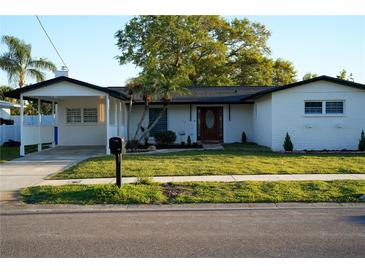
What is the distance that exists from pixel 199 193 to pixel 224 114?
50.4 ft

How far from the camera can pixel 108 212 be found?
8.25 meters

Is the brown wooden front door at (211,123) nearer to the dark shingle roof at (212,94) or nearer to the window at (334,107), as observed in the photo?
the dark shingle roof at (212,94)

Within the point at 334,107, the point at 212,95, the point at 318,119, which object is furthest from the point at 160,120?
the point at 334,107

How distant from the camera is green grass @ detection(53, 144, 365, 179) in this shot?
1234cm

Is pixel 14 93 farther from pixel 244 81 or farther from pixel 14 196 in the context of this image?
pixel 244 81

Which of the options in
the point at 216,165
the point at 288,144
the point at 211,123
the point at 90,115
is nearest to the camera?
the point at 216,165

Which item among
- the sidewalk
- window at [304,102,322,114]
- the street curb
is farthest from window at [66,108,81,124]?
the street curb

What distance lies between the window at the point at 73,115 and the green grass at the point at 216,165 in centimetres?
927

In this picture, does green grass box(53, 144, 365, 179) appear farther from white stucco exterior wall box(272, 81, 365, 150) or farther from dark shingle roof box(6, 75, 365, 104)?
dark shingle roof box(6, 75, 365, 104)

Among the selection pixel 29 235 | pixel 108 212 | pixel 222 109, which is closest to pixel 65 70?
pixel 222 109

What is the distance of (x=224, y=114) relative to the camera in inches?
969

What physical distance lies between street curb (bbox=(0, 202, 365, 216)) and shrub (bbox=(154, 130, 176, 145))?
13855 millimetres

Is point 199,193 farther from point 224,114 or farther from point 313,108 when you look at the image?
point 224,114

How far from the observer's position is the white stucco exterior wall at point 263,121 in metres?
19.9
